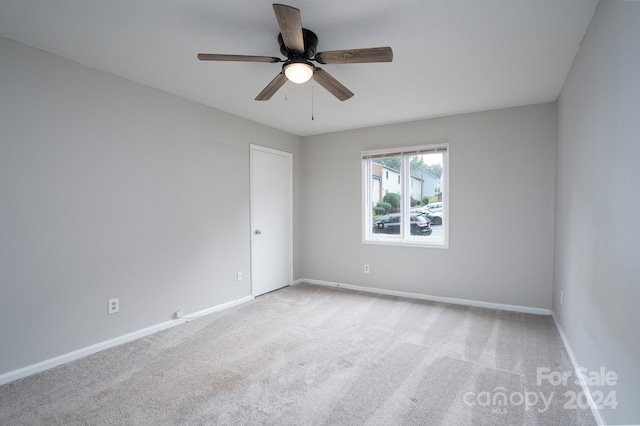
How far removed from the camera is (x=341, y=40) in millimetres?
2232

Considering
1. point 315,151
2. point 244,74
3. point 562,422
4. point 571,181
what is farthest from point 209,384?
point 315,151

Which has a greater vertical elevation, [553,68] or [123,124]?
[553,68]

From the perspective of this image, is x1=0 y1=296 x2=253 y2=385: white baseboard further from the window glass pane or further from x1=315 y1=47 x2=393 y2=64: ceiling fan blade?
x1=315 y1=47 x2=393 y2=64: ceiling fan blade

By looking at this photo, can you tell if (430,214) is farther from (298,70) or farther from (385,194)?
(298,70)

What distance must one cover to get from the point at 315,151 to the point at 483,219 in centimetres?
270

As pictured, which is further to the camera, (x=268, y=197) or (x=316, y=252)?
(x=316, y=252)

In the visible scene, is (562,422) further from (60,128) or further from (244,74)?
(60,128)

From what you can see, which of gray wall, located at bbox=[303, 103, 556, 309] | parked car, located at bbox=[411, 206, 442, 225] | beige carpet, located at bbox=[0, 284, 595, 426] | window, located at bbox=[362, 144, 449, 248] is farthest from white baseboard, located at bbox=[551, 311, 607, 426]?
parked car, located at bbox=[411, 206, 442, 225]

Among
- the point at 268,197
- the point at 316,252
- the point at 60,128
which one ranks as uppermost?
the point at 60,128

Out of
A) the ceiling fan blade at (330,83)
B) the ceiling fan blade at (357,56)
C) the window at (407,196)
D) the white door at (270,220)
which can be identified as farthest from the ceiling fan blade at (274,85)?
the window at (407,196)

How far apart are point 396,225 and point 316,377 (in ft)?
8.96

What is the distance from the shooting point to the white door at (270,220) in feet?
14.2

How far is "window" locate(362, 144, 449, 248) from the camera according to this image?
13.6 feet

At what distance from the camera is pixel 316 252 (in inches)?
202
